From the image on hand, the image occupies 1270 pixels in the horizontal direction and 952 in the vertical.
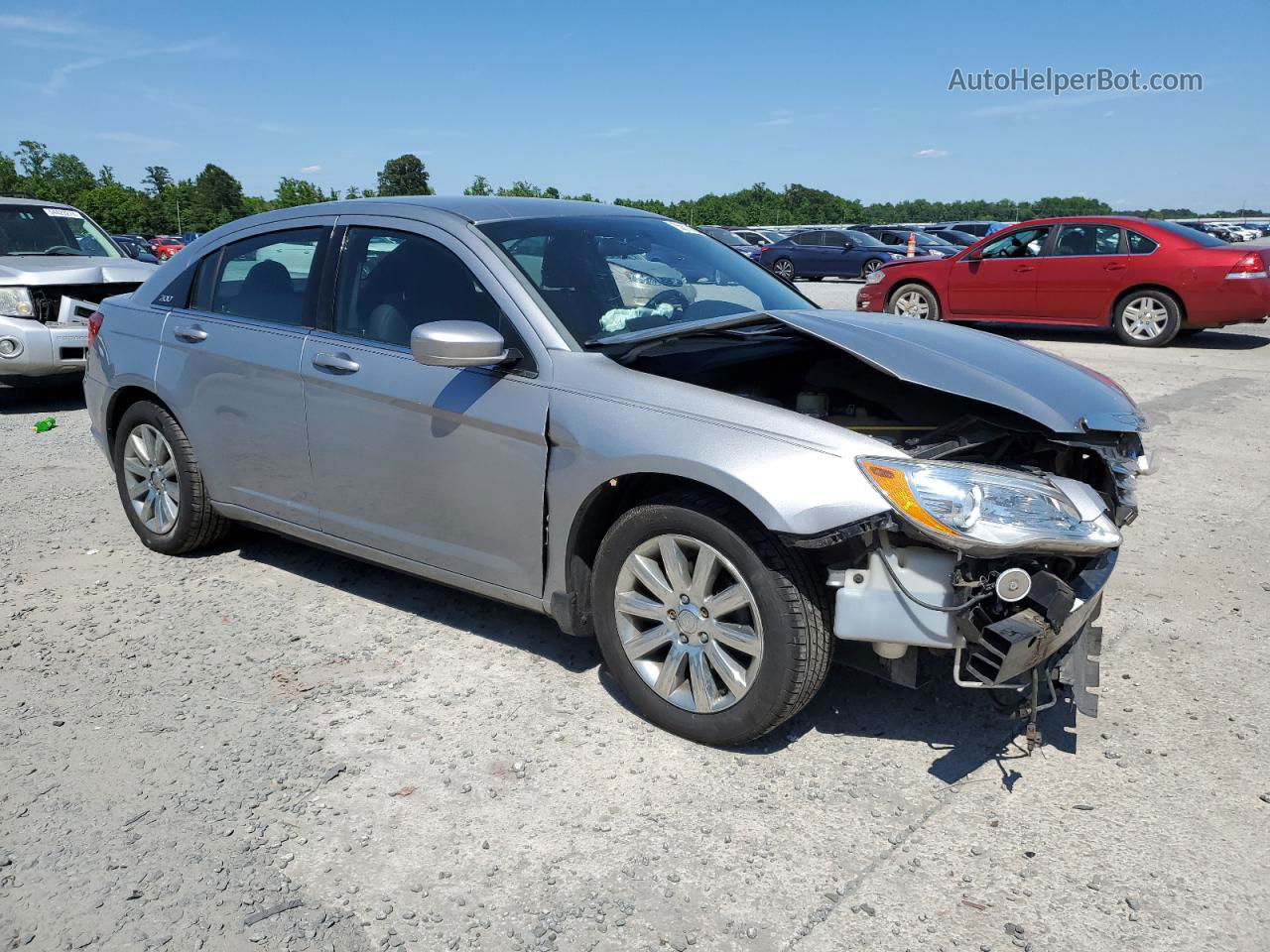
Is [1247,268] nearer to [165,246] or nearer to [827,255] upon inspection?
[827,255]

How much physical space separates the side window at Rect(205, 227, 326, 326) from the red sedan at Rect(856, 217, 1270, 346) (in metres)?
8.94

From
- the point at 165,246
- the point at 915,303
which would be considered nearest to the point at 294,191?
the point at 165,246

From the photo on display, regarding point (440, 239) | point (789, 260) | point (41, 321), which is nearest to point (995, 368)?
point (440, 239)

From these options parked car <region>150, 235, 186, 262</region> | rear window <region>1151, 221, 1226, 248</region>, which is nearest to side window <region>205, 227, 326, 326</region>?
rear window <region>1151, 221, 1226, 248</region>

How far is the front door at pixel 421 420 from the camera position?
3590 mm

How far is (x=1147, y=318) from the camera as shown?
42.1ft

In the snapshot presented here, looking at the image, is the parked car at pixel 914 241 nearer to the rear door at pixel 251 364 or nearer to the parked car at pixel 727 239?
the parked car at pixel 727 239

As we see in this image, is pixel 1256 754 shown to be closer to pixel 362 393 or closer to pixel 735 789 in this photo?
pixel 735 789

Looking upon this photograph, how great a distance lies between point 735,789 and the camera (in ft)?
10.2

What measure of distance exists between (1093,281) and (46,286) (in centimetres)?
1160

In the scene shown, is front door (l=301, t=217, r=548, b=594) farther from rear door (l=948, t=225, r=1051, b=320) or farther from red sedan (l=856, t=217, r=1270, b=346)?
rear door (l=948, t=225, r=1051, b=320)

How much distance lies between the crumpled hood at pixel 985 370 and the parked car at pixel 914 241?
82.0 ft

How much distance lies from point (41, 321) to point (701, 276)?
7081mm

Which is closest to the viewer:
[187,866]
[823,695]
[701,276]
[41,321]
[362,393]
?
[187,866]
